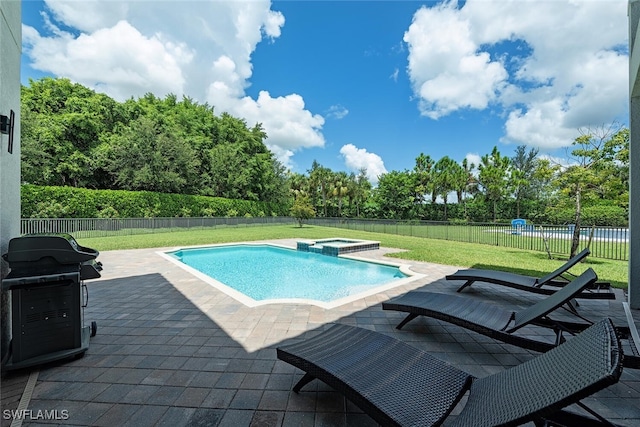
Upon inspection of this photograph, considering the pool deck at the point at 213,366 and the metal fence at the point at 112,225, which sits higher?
the metal fence at the point at 112,225

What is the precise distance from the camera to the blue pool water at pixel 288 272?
23.0 feet

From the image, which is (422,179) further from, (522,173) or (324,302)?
(324,302)

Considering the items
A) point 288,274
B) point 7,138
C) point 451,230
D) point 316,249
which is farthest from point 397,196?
point 7,138

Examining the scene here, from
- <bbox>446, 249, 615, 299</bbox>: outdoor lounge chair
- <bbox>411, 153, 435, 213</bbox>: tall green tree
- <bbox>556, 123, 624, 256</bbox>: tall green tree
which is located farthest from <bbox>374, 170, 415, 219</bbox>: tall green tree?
<bbox>446, 249, 615, 299</bbox>: outdoor lounge chair

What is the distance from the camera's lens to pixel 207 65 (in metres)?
17.1

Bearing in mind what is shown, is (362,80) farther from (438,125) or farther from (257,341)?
(257,341)

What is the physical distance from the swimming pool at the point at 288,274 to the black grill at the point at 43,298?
2.27 metres

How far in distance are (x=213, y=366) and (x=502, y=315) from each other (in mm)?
3212

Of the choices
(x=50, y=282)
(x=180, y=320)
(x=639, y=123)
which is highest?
(x=639, y=123)

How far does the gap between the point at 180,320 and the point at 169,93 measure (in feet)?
118

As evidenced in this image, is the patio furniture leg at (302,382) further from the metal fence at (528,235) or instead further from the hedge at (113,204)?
the hedge at (113,204)

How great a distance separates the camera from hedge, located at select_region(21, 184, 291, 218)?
1543 centimetres

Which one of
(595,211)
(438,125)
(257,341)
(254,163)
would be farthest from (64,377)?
(438,125)

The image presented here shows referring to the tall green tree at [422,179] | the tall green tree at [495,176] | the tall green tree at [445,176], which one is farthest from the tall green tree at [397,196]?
the tall green tree at [495,176]
